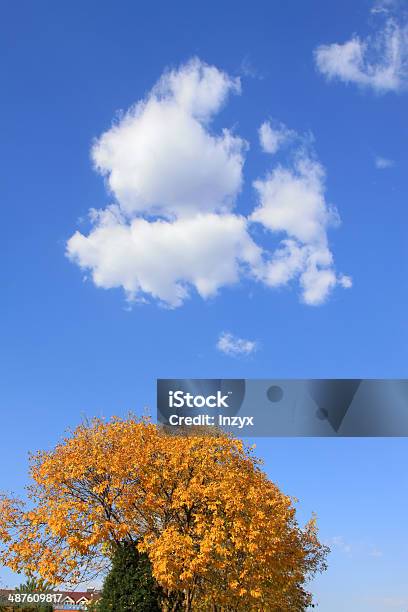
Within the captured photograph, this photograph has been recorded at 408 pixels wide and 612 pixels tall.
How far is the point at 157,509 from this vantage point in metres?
30.5

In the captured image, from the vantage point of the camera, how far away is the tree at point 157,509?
2856 cm

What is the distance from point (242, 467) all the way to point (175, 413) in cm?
479

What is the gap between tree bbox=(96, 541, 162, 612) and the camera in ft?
88.9

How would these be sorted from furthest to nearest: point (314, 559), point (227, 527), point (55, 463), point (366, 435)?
point (314, 559) < point (55, 463) < point (227, 527) < point (366, 435)

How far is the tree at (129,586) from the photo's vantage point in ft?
88.9

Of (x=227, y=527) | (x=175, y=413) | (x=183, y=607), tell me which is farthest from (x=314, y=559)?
(x=175, y=413)

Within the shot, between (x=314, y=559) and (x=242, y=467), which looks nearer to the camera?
(x=242, y=467)

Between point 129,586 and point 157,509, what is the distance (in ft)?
12.9

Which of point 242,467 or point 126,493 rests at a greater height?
point 242,467

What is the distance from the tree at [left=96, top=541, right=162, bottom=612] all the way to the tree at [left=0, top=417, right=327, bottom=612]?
0.54m

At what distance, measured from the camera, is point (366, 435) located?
2706cm

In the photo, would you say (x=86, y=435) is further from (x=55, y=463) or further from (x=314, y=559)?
(x=314, y=559)

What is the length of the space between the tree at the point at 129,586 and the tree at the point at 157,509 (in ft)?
1.76

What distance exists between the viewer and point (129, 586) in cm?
2736
